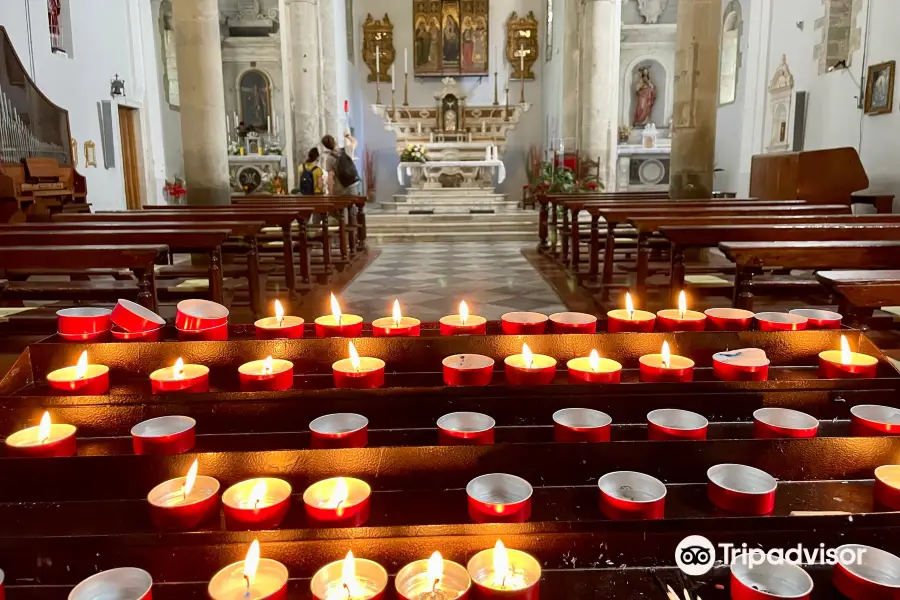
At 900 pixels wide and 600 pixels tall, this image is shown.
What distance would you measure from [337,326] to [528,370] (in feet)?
2.05

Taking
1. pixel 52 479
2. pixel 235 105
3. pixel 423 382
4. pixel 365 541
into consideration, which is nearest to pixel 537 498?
pixel 365 541

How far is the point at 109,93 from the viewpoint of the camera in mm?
13039

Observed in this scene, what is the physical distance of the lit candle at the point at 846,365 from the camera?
170 centimetres

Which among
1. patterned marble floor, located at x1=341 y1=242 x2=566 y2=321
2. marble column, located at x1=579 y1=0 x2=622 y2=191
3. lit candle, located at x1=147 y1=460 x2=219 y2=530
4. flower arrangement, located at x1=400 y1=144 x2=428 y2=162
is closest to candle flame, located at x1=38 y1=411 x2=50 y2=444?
lit candle, located at x1=147 y1=460 x2=219 y2=530

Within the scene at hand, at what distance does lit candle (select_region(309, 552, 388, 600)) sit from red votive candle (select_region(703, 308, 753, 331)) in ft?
4.54

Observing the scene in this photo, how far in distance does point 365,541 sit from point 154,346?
0.97m

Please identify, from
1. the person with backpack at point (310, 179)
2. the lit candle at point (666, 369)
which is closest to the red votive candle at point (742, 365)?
the lit candle at point (666, 369)

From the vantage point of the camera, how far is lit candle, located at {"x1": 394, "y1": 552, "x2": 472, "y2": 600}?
1.04m

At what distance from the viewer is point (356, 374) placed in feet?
5.48

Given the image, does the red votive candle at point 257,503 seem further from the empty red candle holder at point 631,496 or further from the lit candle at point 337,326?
the lit candle at point 337,326

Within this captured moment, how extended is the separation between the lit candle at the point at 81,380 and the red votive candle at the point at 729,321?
5.56 ft

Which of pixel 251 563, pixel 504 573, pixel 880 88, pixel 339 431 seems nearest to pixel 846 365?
pixel 504 573

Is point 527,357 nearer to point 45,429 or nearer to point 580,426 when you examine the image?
point 580,426

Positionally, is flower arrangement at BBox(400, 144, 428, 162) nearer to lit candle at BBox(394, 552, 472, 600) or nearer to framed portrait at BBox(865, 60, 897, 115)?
framed portrait at BBox(865, 60, 897, 115)
